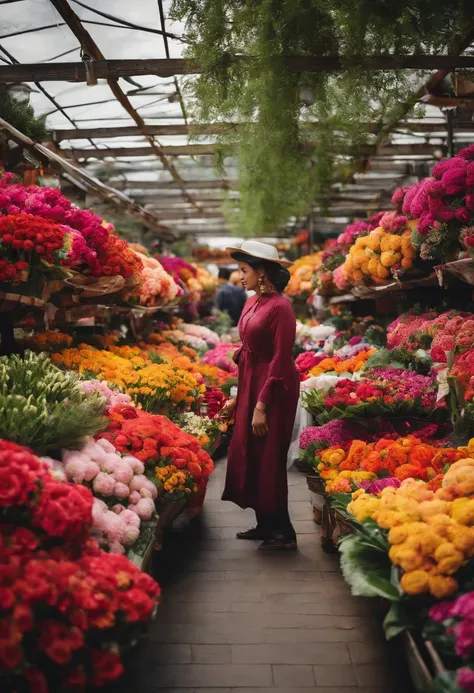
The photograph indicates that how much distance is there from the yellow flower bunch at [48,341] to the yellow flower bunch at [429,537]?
3234mm

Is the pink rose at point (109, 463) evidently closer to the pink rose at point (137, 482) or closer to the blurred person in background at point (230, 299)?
the pink rose at point (137, 482)

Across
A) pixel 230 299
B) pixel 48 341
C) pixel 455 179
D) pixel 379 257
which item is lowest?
pixel 230 299

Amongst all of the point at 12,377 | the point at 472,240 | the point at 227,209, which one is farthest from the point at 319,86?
the point at 227,209

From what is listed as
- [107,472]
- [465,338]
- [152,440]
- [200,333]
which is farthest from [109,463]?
[200,333]

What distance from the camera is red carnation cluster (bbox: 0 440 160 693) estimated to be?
2170 mm

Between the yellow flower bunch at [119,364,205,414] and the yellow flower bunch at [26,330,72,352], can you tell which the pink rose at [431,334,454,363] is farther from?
the yellow flower bunch at [26,330,72,352]

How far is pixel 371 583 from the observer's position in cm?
263

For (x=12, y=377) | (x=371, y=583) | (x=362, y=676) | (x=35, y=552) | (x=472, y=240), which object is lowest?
(x=362, y=676)

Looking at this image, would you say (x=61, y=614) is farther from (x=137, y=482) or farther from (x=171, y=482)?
(x=171, y=482)

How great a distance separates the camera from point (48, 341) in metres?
5.53

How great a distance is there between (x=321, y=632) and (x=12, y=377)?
77.2 inches

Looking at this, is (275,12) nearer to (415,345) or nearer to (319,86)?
(319,86)

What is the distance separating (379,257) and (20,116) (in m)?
3.21

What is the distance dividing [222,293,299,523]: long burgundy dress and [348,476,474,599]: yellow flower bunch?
1.72 m
